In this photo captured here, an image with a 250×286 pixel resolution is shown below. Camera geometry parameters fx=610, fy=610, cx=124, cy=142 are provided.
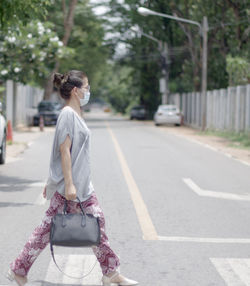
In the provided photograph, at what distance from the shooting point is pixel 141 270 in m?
5.38

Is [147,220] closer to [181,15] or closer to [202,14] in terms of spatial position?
[202,14]

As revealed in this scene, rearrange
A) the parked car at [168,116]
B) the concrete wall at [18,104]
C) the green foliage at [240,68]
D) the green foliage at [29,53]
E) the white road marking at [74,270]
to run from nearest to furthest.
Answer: the white road marking at [74,270], the green foliage at [240,68], the green foliage at [29,53], the concrete wall at [18,104], the parked car at [168,116]

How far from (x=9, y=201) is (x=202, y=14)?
2903 cm

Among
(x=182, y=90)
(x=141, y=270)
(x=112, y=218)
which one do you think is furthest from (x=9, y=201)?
(x=182, y=90)

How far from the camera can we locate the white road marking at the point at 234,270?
5.07 meters

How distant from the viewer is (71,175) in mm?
4664

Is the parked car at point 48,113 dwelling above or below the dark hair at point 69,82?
below

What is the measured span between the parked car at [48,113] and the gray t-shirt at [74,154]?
1245 inches

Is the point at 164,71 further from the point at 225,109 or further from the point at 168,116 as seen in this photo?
the point at 225,109

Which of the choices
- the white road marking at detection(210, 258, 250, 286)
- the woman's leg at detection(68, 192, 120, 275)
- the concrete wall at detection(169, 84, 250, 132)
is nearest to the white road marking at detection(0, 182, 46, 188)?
the white road marking at detection(210, 258, 250, 286)

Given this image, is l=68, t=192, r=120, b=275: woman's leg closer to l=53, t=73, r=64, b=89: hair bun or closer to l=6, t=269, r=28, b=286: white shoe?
l=6, t=269, r=28, b=286: white shoe

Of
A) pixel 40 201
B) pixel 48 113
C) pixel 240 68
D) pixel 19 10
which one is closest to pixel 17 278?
pixel 40 201

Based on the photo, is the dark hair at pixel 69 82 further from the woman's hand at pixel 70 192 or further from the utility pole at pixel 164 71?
the utility pole at pixel 164 71

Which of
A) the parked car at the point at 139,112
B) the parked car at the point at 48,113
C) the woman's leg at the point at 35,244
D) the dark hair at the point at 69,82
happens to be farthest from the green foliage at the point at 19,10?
the parked car at the point at 139,112
